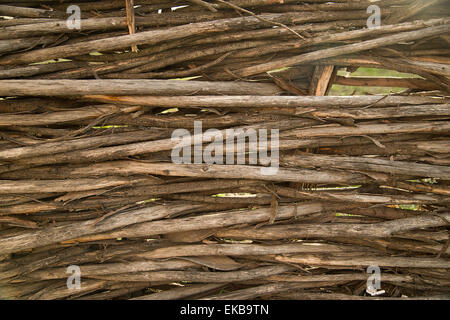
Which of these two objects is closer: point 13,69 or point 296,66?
point 13,69

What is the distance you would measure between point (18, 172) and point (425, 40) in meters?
1.83

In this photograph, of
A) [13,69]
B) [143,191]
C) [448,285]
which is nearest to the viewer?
[13,69]

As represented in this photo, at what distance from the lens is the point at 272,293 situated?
60.4 inches

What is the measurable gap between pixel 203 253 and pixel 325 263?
56 centimetres

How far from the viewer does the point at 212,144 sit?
142 cm

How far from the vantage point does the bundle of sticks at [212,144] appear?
1380 millimetres

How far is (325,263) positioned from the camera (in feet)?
4.98

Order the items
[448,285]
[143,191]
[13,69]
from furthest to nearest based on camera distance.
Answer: [448,285], [143,191], [13,69]

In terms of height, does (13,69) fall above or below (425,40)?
below

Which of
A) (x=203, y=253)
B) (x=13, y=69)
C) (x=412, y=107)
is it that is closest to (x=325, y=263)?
(x=203, y=253)

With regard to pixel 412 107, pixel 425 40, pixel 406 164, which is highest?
pixel 425 40

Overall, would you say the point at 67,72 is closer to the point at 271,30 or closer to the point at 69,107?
the point at 69,107

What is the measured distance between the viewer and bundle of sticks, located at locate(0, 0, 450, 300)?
138cm

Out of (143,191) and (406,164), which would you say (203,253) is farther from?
(406,164)
